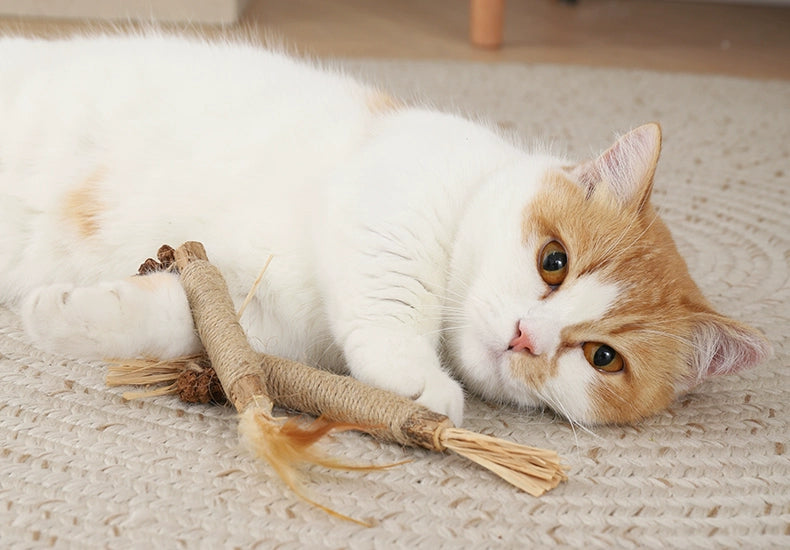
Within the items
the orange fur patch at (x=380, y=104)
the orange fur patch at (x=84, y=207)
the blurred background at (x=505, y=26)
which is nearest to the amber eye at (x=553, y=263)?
the orange fur patch at (x=380, y=104)

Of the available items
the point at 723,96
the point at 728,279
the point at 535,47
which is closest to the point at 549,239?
the point at 728,279

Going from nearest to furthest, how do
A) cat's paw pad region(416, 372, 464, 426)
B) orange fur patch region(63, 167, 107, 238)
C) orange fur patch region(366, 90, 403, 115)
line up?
cat's paw pad region(416, 372, 464, 426) → orange fur patch region(63, 167, 107, 238) → orange fur patch region(366, 90, 403, 115)

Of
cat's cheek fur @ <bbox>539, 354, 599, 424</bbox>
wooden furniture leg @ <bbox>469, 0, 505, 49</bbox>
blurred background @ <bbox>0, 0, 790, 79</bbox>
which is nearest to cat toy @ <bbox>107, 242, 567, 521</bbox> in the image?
cat's cheek fur @ <bbox>539, 354, 599, 424</bbox>

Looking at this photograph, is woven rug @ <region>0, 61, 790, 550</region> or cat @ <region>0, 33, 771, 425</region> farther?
cat @ <region>0, 33, 771, 425</region>

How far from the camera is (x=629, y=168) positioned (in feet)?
4.04

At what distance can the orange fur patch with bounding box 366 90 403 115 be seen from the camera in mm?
1479

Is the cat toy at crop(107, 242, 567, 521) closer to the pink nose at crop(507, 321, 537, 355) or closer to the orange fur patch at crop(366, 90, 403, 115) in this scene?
the pink nose at crop(507, 321, 537, 355)

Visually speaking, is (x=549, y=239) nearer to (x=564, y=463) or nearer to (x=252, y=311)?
(x=564, y=463)

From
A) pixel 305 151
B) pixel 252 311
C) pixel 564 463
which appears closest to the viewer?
pixel 564 463

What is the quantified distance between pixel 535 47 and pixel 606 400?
249 centimetres

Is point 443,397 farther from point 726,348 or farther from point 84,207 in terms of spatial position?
point 84,207

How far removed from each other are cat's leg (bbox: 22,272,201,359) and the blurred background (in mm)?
1806

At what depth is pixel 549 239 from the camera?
1.18m

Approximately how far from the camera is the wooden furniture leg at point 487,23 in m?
3.23
